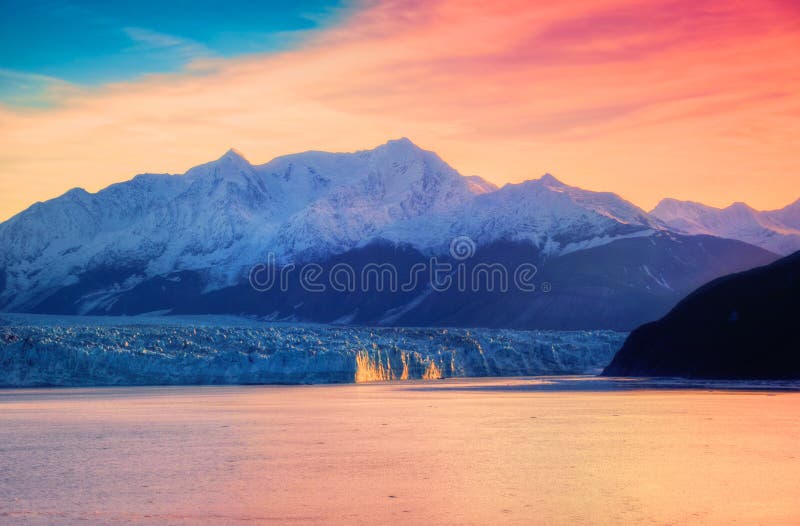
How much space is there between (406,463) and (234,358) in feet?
156

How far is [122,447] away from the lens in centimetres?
2812

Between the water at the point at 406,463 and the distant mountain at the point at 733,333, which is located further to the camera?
the distant mountain at the point at 733,333

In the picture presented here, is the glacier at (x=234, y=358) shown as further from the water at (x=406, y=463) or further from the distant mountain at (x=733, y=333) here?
the water at (x=406, y=463)

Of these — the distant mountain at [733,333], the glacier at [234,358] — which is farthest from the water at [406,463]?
the glacier at [234,358]

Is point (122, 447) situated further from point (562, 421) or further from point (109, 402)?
point (109, 402)

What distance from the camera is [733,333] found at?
2530 inches

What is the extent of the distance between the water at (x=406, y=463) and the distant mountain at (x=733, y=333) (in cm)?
1817

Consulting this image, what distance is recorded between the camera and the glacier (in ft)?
212

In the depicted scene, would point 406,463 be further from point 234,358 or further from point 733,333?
point 234,358

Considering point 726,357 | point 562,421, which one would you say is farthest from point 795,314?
point 562,421

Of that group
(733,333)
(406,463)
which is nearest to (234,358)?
(733,333)

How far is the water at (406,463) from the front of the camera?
18.5 m

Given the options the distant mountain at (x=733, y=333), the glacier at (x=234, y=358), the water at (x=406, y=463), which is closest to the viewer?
the water at (x=406, y=463)

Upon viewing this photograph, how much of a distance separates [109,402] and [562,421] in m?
22.5
